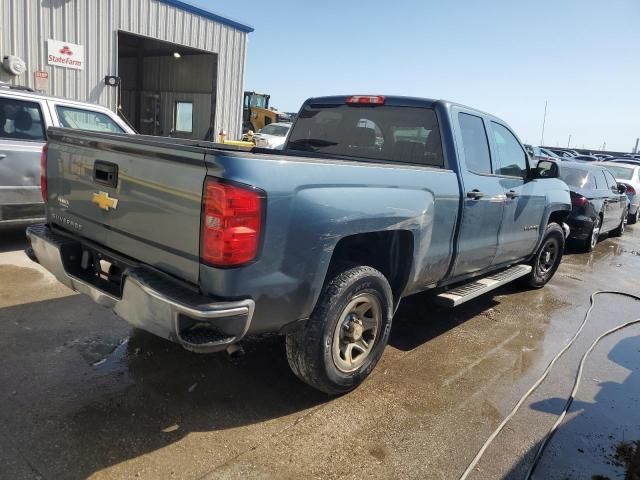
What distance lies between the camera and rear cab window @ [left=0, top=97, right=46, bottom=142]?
5.77 metres

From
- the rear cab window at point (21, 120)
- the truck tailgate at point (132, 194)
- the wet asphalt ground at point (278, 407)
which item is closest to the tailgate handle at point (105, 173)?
the truck tailgate at point (132, 194)

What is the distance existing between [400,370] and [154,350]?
188 cm

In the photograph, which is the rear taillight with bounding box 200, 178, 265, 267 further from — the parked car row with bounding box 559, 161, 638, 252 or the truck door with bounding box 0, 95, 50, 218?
the parked car row with bounding box 559, 161, 638, 252

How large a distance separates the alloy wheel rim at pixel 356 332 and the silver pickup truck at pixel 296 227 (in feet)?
0.03

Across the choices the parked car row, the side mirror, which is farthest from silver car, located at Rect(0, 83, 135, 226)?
the parked car row

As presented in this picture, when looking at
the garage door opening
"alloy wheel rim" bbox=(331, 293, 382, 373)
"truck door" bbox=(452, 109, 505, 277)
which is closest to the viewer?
"alloy wheel rim" bbox=(331, 293, 382, 373)

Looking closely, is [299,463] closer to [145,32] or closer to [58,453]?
[58,453]

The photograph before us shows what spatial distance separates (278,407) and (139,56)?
2250 cm

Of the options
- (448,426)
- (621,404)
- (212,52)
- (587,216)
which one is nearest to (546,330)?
(621,404)

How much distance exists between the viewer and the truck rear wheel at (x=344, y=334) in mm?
3031

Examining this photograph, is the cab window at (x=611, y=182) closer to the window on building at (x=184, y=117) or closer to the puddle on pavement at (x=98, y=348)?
the puddle on pavement at (x=98, y=348)

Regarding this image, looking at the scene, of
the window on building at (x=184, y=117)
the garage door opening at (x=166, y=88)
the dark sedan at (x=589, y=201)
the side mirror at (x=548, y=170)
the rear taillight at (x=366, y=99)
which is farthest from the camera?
the window on building at (x=184, y=117)

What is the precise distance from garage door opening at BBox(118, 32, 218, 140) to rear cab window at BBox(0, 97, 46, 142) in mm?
11589

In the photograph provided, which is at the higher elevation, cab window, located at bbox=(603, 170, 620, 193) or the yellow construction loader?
the yellow construction loader
